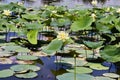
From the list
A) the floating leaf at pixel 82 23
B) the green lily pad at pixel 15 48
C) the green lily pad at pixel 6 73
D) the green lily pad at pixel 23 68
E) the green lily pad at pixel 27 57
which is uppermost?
the floating leaf at pixel 82 23

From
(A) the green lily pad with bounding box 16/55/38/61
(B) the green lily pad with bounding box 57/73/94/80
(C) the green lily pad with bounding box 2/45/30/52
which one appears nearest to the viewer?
(B) the green lily pad with bounding box 57/73/94/80

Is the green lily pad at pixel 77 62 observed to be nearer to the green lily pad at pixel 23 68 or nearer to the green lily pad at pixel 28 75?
the green lily pad at pixel 23 68

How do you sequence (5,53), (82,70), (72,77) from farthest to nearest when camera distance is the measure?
(5,53), (82,70), (72,77)

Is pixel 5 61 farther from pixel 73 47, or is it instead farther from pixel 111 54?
pixel 111 54

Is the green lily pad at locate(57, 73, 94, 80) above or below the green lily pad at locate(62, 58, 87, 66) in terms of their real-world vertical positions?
below

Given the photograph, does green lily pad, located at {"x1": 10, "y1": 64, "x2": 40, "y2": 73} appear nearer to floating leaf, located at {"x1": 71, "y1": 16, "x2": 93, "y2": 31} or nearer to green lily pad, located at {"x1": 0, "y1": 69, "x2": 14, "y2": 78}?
green lily pad, located at {"x1": 0, "y1": 69, "x2": 14, "y2": 78}

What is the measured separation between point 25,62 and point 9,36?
120 centimetres

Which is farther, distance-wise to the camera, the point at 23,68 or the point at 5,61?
the point at 5,61

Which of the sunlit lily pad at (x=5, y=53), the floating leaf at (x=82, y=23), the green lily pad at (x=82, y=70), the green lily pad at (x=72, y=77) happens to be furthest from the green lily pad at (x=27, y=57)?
the floating leaf at (x=82, y=23)

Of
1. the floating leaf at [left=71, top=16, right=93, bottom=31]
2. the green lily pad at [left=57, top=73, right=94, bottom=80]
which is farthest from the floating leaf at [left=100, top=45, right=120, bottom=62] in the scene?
the floating leaf at [left=71, top=16, right=93, bottom=31]

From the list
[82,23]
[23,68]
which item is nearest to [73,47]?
[82,23]

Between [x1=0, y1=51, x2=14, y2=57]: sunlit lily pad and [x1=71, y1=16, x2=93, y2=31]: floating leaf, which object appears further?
[x1=71, y1=16, x2=93, y2=31]: floating leaf

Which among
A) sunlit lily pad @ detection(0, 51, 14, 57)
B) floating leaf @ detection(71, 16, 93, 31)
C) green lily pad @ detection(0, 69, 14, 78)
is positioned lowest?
green lily pad @ detection(0, 69, 14, 78)

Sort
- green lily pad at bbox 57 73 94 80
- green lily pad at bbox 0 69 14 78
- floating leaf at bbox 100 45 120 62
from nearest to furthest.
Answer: green lily pad at bbox 57 73 94 80, green lily pad at bbox 0 69 14 78, floating leaf at bbox 100 45 120 62
